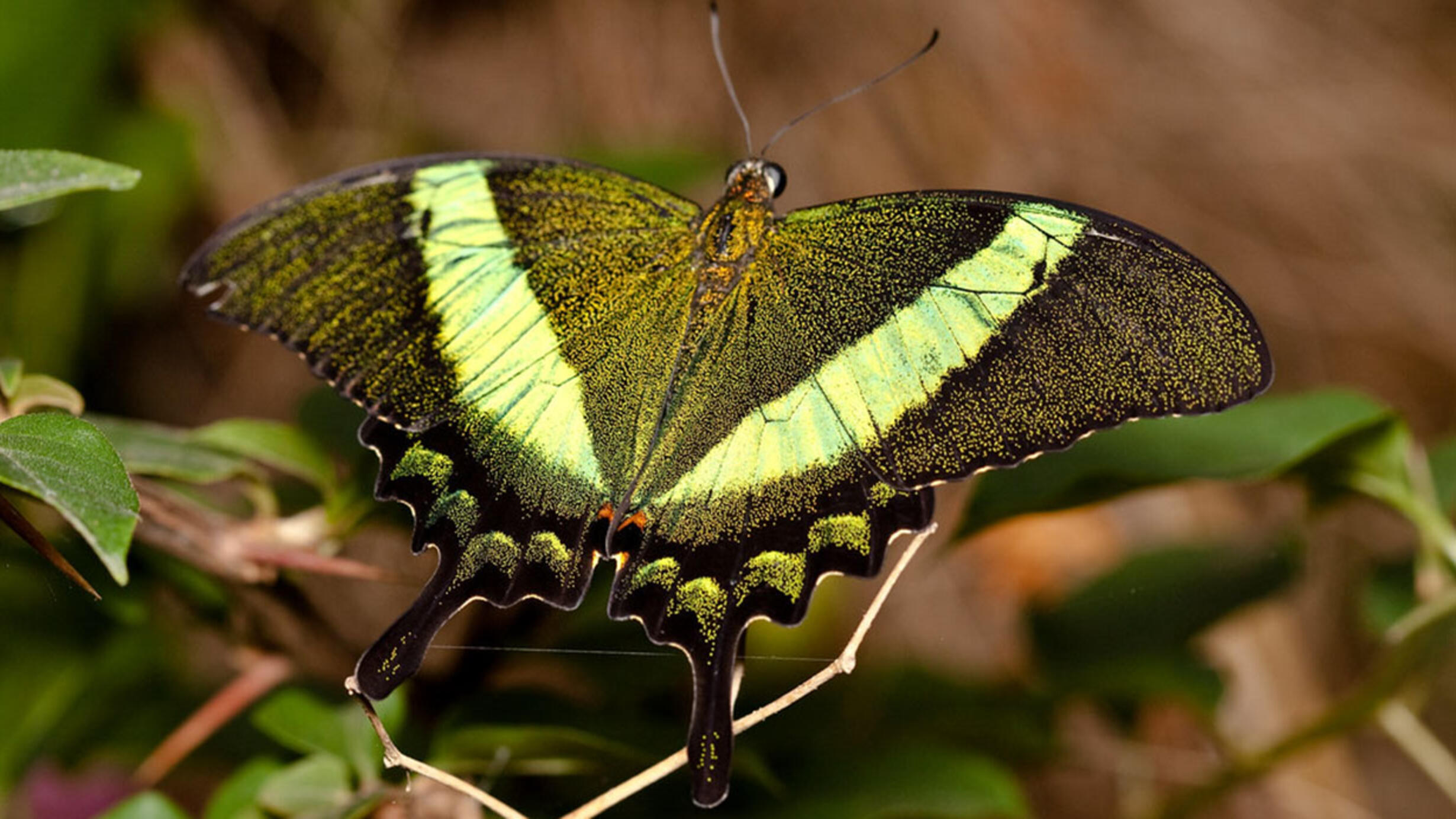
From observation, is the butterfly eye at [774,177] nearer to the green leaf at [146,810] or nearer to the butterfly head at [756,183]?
the butterfly head at [756,183]

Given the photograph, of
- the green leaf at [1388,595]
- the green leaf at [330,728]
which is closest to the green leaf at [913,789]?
the green leaf at [330,728]

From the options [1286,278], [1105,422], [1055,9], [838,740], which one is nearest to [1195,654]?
[838,740]

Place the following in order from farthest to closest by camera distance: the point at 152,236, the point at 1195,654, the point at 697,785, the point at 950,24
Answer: the point at 950,24 → the point at 152,236 → the point at 1195,654 → the point at 697,785

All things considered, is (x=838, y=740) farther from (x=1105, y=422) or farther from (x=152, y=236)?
(x=152, y=236)

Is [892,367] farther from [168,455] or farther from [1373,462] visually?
[168,455]

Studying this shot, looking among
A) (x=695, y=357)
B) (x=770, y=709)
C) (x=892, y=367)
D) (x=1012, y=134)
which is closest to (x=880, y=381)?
(x=892, y=367)

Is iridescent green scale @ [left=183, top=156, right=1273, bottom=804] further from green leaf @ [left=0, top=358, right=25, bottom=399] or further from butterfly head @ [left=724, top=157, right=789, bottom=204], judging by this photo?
green leaf @ [left=0, top=358, right=25, bottom=399]
